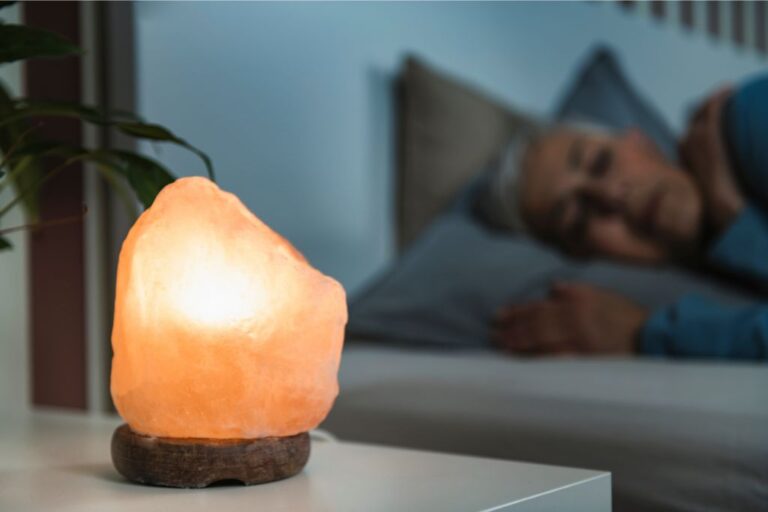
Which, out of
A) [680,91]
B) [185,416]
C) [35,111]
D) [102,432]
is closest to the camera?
[185,416]

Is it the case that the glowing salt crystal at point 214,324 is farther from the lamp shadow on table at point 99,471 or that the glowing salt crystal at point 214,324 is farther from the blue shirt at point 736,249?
the blue shirt at point 736,249

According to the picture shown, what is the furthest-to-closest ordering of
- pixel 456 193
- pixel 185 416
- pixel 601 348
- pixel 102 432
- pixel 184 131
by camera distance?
1. pixel 456 193
2. pixel 184 131
3. pixel 601 348
4. pixel 102 432
5. pixel 185 416

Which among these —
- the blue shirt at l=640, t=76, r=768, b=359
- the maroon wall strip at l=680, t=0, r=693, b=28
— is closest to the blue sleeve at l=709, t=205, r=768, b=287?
the blue shirt at l=640, t=76, r=768, b=359

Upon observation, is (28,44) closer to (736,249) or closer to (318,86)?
(318,86)

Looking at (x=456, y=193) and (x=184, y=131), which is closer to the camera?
(x=184, y=131)

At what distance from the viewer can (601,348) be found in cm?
144

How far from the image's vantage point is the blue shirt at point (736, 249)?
135cm

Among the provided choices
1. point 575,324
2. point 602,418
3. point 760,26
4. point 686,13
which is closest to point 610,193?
point 575,324

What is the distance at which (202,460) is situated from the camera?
2.15 feet

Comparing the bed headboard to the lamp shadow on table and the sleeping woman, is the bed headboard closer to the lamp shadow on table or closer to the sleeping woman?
the sleeping woman

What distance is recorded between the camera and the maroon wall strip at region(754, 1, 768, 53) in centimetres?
327

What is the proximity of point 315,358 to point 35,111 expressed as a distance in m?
0.35

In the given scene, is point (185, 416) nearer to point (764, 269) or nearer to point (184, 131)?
point (184, 131)

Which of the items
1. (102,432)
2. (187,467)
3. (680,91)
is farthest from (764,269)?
(680,91)
